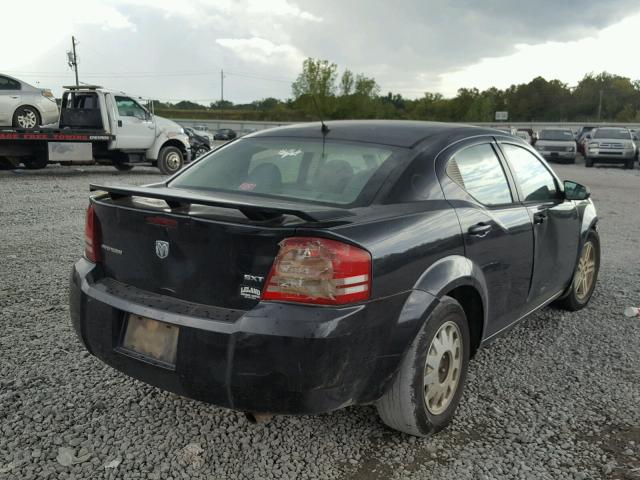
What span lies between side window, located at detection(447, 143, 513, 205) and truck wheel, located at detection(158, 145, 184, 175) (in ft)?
46.0

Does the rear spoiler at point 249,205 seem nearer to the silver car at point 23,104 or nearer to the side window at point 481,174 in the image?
the side window at point 481,174

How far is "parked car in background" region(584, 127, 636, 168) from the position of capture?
80.2 ft

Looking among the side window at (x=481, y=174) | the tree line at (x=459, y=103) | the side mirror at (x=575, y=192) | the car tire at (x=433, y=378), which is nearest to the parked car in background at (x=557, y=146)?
the side mirror at (x=575, y=192)

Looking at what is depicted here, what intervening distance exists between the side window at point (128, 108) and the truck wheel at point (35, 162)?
2.31m

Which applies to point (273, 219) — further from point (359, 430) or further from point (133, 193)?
point (359, 430)

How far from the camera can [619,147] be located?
2450 cm

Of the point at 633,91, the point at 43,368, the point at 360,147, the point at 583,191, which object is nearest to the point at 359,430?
the point at 360,147

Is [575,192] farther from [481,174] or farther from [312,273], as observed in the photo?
[312,273]

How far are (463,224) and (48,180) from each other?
1359cm

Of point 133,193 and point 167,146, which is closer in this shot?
point 133,193

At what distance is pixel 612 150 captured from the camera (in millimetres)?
24625

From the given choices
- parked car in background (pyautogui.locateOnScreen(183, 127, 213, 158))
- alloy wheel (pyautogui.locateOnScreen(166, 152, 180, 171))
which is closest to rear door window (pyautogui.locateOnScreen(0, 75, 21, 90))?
alloy wheel (pyautogui.locateOnScreen(166, 152, 180, 171))

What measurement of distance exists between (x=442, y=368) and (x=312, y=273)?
40.3 inches

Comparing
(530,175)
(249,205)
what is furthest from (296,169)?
(530,175)
